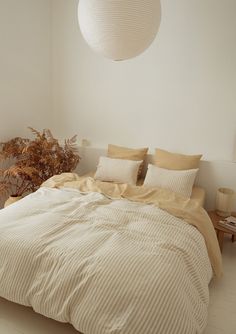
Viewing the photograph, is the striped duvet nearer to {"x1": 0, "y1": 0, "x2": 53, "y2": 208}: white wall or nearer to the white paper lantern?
the white paper lantern

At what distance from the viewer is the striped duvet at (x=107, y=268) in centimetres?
138

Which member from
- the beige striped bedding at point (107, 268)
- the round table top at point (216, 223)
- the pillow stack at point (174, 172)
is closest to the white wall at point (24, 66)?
the beige striped bedding at point (107, 268)

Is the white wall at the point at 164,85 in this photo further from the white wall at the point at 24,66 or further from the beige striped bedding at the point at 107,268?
the beige striped bedding at the point at 107,268

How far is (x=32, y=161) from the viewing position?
3191mm

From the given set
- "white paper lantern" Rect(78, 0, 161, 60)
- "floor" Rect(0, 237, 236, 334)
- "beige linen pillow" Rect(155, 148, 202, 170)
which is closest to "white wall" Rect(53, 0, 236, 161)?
"beige linen pillow" Rect(155, 148, 202, 170)

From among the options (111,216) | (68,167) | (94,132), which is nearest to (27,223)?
(111,216)

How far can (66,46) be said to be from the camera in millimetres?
3619

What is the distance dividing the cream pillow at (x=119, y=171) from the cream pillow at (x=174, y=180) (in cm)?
20

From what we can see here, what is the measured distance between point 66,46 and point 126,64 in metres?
0.87

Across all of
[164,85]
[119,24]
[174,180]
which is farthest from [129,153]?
[119,24]

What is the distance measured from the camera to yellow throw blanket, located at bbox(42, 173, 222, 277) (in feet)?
7.00

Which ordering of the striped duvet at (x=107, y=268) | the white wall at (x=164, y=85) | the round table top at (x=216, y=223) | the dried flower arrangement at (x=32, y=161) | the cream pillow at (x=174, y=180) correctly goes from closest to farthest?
the striped duvet at (x=107, y=268)
the round table top at (x=216, y=223)
the cream pillow at (x=174, y=180)
the white wall at (x=164, y=85)
the dried flower arrangement at (x=32, y=161)

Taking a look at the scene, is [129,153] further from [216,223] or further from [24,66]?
[24,66]

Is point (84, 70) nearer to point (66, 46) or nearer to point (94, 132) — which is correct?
point (66, 46)
